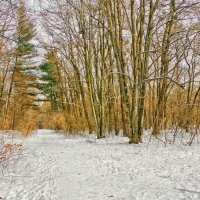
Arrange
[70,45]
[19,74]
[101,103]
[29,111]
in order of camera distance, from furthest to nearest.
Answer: [29,111], [19,74], [70,45], [101,103]

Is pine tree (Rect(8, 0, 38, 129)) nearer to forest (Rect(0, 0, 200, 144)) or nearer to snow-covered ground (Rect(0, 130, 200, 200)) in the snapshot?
forest (Rect(0, 0, 200, 144))

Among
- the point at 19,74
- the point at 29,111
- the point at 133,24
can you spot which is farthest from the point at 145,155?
the point at 29,111

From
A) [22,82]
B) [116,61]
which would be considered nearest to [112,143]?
[116,61]

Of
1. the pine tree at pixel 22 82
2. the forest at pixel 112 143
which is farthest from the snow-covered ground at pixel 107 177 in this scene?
the pine tree at pixel 22 82

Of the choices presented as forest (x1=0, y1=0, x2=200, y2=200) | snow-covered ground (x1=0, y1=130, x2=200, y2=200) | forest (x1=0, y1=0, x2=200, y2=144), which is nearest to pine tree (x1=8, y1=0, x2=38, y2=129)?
forest (x1=0, y1=0, x2=200, y2=144)

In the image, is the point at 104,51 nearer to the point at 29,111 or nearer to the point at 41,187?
the point at 41,187

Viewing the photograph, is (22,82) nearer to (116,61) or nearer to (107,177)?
(116,61)

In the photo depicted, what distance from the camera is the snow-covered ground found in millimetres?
6117

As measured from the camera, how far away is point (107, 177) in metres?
7.64

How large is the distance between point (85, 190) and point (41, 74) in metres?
36.3

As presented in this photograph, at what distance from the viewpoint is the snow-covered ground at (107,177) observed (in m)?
6.12

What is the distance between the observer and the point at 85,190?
657 cm

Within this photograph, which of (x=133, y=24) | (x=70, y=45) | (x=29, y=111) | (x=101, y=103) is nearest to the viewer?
(x=133, y=24)

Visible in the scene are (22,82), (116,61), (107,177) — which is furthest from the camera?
(22,82)
